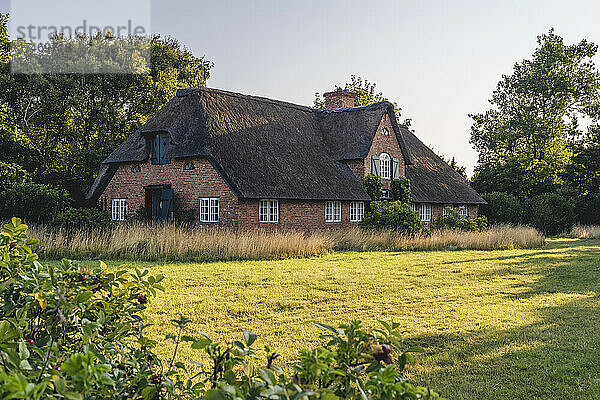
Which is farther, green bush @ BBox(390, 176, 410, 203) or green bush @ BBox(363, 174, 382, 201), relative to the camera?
green bush @ BBox(390, 176, 410, 203)

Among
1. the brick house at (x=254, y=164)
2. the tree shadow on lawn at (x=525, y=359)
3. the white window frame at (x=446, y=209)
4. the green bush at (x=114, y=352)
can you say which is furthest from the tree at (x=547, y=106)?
the green bush at (x=114, y=352)

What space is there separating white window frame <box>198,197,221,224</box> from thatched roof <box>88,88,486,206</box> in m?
1.39

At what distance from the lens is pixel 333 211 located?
26797 millimetres

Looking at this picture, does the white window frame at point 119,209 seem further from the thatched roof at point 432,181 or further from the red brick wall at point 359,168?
the thatched roof at point 432,181

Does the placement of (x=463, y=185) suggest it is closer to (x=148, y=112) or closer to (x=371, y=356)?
(x=148, y=112)

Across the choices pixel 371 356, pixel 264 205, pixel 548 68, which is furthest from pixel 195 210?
pixel 548 68

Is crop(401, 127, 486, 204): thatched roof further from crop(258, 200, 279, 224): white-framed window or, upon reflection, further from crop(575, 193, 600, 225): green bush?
→ crop(575, 193, 600, 225): green bush

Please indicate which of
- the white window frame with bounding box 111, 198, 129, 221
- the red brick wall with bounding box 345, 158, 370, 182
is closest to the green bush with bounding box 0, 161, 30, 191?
the white window frame with bounding box 111, 198, 129, 221

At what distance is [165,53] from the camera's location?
141ft

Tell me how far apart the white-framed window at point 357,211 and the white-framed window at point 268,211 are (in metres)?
4.76

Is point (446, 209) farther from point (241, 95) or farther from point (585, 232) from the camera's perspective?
point (241, 95)

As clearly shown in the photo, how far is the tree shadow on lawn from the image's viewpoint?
5.48 meters

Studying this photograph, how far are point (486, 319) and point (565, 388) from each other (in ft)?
10.2

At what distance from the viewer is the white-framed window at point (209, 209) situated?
77.6 ft
